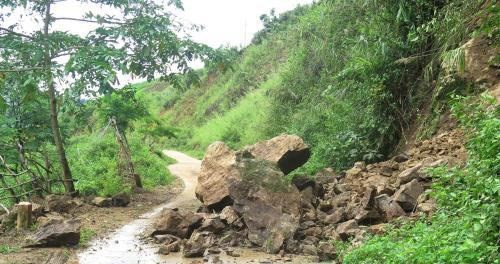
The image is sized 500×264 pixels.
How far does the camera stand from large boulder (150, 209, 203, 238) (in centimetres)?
852

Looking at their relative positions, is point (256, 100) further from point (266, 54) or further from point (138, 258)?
point (138, 258)

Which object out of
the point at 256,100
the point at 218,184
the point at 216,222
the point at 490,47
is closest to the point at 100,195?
the point at 218,184

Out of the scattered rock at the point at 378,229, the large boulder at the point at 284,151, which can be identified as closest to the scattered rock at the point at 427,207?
the scattered rock at the point at 378,229

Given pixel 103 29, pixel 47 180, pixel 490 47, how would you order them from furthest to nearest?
pixel 47 180
pixel 103 29
pixel 490 47

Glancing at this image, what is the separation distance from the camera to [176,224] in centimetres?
861

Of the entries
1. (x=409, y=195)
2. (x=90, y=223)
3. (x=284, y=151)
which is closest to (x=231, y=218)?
(x=284, y=151)

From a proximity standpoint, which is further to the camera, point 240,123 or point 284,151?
point 240,123

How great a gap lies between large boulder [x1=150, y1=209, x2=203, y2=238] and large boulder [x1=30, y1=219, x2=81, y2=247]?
1322 millimetres

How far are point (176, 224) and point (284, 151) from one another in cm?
297

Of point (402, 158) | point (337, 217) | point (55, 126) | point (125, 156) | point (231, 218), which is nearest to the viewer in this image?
point (337, 217)

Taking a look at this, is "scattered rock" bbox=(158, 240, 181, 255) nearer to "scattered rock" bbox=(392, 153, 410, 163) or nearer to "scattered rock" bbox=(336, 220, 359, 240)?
"scattered rock" bbox=(336, 220, 359, 240)

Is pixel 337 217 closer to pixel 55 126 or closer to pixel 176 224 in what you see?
pixel 176 224

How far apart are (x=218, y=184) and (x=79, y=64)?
3.57 meters

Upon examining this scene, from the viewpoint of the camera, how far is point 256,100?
93.1 ft
